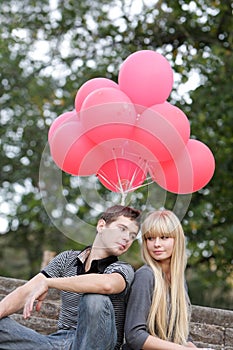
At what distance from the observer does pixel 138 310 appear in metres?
2.42

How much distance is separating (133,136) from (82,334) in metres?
1.09

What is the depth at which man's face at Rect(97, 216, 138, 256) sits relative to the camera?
2.57 meters

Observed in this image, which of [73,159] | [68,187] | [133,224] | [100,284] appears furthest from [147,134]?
[68,187]

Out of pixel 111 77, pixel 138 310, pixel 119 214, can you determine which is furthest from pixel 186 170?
pixel 111 77

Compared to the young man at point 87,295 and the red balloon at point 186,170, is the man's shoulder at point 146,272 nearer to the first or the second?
the young man at point 87,295

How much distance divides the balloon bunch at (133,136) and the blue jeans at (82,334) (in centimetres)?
93

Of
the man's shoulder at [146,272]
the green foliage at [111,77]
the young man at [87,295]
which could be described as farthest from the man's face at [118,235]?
the green foliage at [111,77]

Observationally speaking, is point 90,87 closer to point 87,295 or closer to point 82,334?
point 87,295

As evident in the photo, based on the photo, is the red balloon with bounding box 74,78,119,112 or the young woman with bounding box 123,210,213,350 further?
the red balloon with bounding box 74,78,119,112

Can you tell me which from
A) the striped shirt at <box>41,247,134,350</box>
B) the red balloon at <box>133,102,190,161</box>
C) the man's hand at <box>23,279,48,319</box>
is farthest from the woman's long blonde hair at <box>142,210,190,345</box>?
the red balloon at <box>133,102,190,161</box>

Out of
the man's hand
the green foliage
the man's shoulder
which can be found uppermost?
the man's shoulder

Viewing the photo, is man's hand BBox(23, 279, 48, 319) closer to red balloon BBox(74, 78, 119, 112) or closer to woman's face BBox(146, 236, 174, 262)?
woman's face BBox(146, 236, 174, 262)

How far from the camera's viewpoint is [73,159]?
3.16 metres

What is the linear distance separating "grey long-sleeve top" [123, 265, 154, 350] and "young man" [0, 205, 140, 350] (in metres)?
0.04
